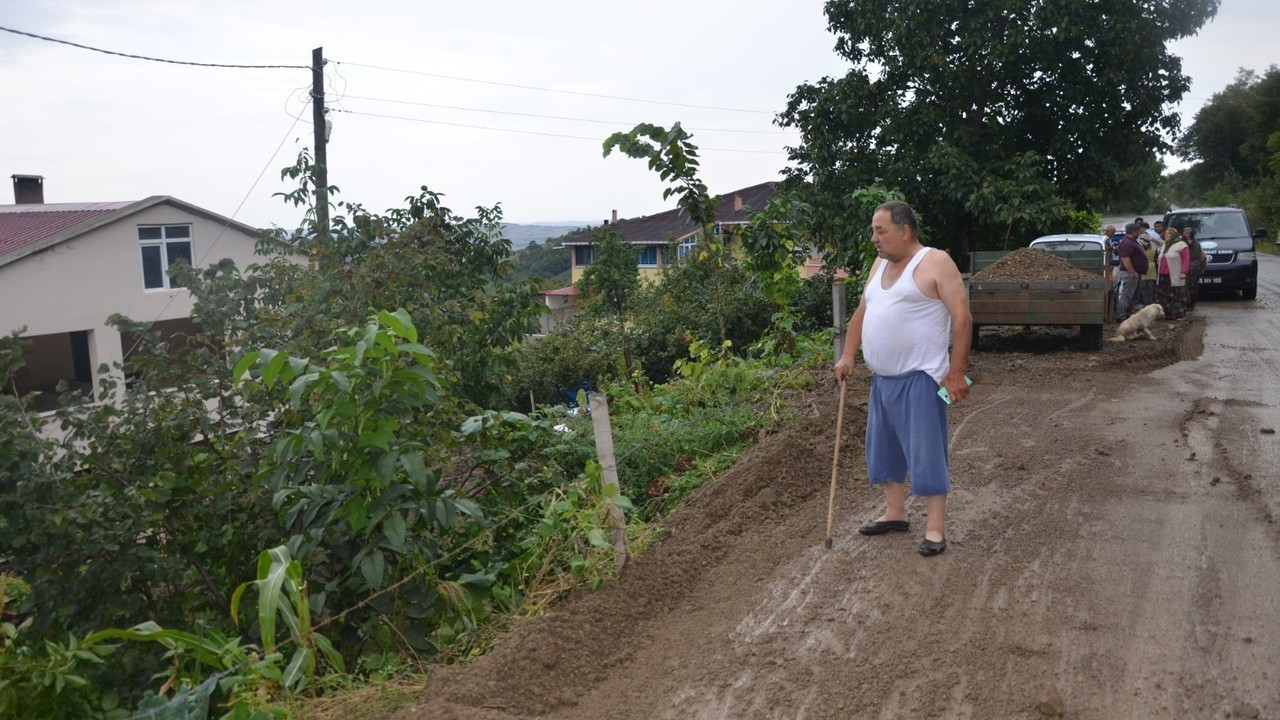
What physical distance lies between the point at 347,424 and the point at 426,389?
395 millimetres

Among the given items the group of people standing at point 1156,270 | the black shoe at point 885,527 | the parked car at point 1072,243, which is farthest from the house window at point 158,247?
the black shoe at point 885,527

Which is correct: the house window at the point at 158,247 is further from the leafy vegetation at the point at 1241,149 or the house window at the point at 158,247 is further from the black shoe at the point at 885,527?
the leafy vegetation at the point at 1241,149

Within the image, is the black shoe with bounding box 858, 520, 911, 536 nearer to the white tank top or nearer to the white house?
the white tank top

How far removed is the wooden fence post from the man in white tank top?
141 cm

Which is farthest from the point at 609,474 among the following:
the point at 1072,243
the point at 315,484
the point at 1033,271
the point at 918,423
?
the point at 1072,243

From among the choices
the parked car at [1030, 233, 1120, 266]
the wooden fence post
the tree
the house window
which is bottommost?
the wooden fence post

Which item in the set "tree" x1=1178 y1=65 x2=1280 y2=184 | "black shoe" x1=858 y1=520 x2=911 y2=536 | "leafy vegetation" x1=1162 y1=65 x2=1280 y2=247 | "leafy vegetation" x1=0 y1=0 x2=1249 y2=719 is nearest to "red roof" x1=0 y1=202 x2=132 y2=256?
"leafy vegetation" x1=0 y1=0 x2=1249 y2=719

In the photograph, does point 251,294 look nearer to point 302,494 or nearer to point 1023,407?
point 302,494

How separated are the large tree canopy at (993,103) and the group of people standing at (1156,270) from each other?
1820mm

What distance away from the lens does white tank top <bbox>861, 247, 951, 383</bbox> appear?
5.13 metres

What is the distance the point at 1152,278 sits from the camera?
57.3ft

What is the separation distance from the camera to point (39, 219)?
1065 inches

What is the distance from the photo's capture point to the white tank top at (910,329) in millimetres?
5129

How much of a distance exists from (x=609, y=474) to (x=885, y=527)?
5.05 ft
